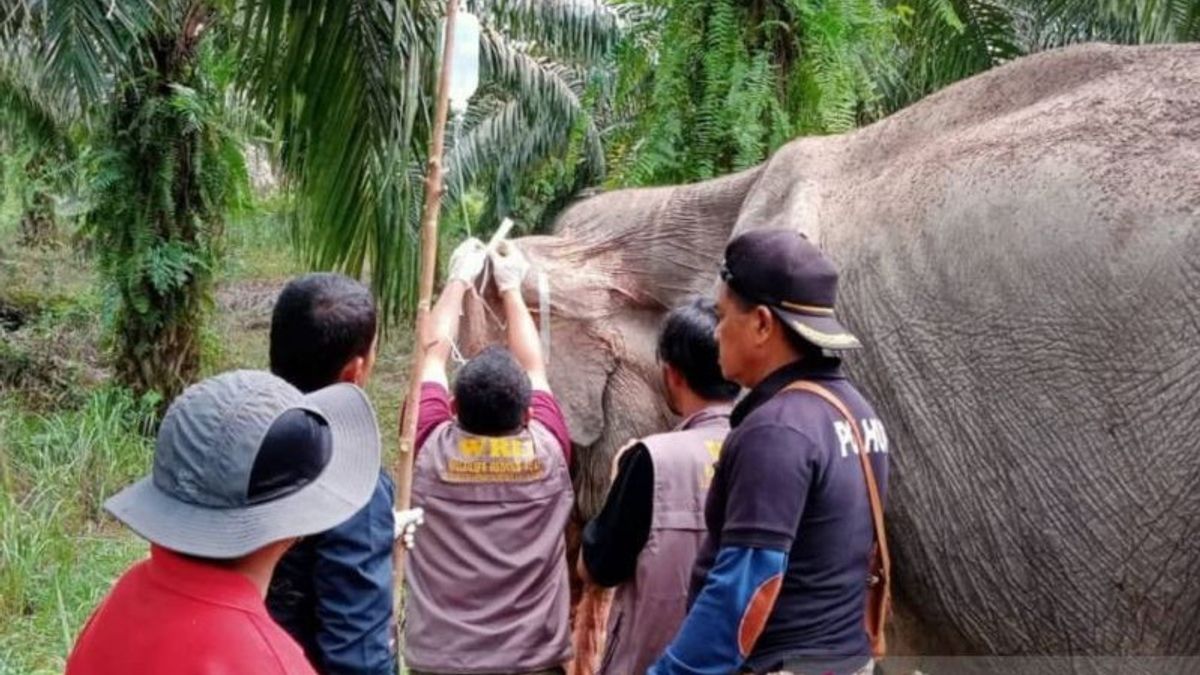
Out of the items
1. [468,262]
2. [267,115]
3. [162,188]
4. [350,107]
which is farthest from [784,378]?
[162,188]

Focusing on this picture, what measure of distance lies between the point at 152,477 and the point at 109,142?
9.44m

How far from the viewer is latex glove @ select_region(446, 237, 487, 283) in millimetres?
4047

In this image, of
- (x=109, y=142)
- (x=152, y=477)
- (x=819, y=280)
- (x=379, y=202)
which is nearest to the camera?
(x=152, y=477)

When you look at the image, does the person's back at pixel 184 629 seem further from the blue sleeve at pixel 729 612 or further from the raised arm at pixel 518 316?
the raised arm at pixel 518 316

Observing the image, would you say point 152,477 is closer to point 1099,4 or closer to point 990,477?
point 990,477

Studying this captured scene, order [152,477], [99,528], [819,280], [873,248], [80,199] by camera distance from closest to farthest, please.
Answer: [152,477] → [819,280] → [873,248] → [99,528] → [80,199]

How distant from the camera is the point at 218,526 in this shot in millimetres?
1973

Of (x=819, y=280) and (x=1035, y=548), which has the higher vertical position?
(x=819, y=280)

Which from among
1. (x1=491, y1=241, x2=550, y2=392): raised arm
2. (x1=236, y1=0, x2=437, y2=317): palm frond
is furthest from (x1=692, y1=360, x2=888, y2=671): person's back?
(x1=236, y1=0, x2=437, y2=317): palm frond

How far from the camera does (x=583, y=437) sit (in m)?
4.42

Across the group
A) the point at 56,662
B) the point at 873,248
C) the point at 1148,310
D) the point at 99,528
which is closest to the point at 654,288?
the point at 873,248

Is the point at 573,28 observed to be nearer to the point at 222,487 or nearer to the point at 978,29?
the point at 978,29

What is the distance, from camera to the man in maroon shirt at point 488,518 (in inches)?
146

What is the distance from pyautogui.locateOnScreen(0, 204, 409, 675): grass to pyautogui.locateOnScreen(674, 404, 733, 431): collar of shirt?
4.03 m
